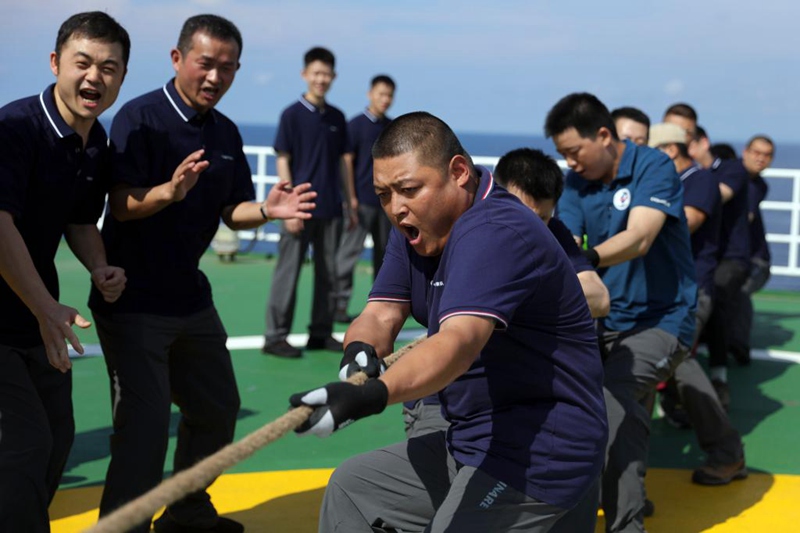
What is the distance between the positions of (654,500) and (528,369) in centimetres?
254

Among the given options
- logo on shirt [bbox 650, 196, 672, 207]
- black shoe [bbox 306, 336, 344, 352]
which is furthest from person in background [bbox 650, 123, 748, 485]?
black shoe [bbox 306, 336, 344, 352]

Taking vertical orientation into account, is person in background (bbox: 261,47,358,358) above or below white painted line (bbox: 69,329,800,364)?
above

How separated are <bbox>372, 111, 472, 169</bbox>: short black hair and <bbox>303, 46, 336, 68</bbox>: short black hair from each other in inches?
234

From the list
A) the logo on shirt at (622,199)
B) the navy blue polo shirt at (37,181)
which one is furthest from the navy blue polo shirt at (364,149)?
the navy blue polo shirt at (37,181)

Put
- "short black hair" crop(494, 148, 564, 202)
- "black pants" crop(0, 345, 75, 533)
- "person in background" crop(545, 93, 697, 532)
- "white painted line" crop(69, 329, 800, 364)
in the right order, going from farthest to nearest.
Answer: "white painted line" crop(69, 329, 800, 364), "person in background" crop(545, 93, 697, 532), "short black hair" crop(494, 148, 564, 202), "black pants" crop(0, 345, 75, 533)

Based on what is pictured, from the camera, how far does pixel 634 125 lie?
22.3 ft

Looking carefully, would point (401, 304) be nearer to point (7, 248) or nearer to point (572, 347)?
point (572, 347)

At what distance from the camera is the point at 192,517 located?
4.68 meters

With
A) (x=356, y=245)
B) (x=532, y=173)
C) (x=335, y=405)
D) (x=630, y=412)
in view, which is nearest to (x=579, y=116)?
(x=532, y=173)

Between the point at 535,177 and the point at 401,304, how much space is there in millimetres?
1024

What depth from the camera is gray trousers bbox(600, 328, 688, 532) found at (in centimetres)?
470

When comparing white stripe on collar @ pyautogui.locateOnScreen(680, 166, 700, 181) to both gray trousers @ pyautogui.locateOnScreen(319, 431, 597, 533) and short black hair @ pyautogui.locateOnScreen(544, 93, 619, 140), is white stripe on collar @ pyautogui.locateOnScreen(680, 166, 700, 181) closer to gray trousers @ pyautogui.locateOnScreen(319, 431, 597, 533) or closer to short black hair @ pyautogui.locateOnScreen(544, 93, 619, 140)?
short black hair @ pyautogui.locateOnScreen(544, 93, 619, 140)

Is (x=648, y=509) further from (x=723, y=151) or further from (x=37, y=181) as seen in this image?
(x=723, y=151)

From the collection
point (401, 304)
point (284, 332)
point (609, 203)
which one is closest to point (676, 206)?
point (609, 203)
